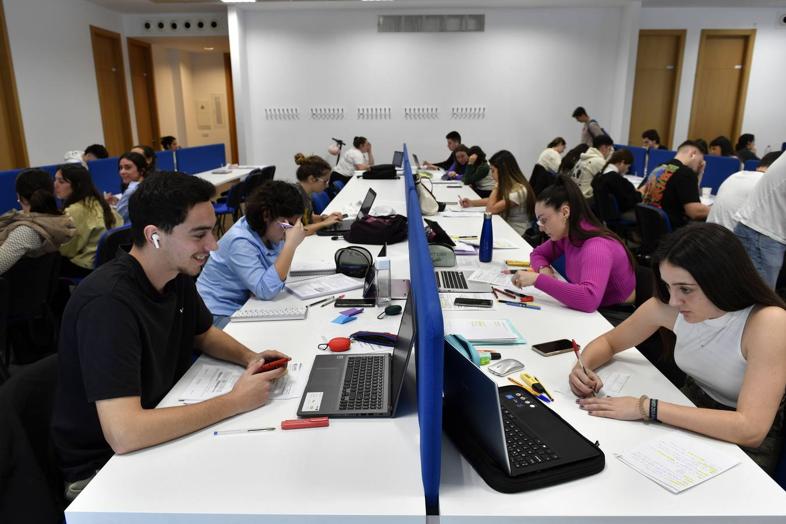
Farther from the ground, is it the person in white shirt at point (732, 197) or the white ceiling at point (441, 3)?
the white ceiling at point (441, 3)

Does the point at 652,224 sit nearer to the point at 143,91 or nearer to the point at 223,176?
the point at 223,176

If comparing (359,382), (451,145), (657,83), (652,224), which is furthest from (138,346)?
(657,83)

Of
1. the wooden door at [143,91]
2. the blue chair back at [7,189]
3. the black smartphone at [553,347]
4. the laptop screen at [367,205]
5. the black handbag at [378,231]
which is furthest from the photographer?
the wooden door at [143,91]

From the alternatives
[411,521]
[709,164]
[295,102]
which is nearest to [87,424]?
[411,521]

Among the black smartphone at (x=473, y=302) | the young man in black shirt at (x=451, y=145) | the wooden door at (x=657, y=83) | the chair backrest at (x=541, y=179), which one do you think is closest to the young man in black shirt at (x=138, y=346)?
the black smartphone at (x=473, y=302)

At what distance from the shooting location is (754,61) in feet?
30.2

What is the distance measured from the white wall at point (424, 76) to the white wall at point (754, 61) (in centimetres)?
125

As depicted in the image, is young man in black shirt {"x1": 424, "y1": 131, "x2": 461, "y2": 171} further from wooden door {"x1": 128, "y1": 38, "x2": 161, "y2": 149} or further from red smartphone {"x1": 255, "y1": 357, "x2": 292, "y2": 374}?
red smartphone {"x1": 255, "y1": 357, "x2": 292, "y2": 374}

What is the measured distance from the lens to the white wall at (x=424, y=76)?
8.88 m

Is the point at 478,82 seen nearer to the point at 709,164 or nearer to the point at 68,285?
the point at 709,164

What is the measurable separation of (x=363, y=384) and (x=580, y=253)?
1.28 meters

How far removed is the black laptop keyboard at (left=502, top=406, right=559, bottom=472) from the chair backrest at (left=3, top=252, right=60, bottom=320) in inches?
106

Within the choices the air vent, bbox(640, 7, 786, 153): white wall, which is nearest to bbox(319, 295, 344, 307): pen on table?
the air vent

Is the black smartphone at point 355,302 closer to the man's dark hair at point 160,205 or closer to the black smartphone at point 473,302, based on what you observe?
the black smartphone at point 473,302
